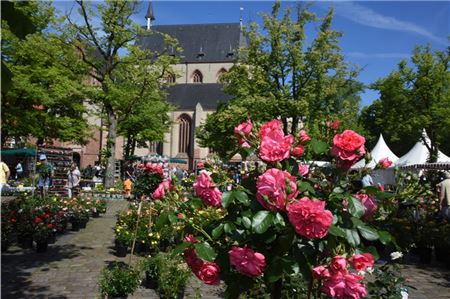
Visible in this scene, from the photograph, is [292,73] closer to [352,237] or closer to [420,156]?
[420,156]

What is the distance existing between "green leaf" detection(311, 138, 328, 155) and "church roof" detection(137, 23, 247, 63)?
6702 cm

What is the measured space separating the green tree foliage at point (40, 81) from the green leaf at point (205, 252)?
2462cm

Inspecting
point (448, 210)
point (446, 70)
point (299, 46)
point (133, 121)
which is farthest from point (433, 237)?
point (133, 121)

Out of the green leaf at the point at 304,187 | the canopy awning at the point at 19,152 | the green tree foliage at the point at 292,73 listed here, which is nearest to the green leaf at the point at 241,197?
the green leaf at the point at 304,187

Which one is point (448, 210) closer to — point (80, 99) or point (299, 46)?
point (299, 46)

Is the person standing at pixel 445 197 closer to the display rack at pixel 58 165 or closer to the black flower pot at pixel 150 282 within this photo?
the black flower pot at pixel 150 282

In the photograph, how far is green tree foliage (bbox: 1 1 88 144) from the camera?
2495 centimetres

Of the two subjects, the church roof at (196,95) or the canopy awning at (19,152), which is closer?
the canopy awning at (19,152)

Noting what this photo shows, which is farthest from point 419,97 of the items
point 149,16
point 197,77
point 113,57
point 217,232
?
point 149,16

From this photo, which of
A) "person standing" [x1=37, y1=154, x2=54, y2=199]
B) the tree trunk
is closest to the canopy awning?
the tree trunk

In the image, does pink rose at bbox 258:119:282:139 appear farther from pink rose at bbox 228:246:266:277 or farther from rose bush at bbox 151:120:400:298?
pink rose at bbox 228:246:266:277

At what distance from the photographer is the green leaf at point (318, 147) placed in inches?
83.3

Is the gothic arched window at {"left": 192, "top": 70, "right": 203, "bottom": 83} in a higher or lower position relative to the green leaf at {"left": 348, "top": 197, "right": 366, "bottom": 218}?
higher

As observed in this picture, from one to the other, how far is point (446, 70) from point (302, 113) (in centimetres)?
961
